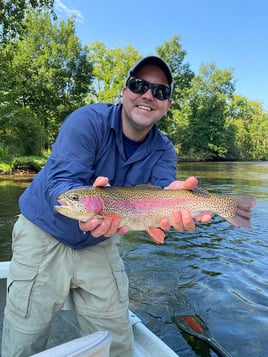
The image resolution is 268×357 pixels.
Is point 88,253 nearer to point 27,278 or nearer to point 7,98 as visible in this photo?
point 27,278

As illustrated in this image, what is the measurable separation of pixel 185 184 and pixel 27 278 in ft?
4.10

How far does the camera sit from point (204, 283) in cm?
598

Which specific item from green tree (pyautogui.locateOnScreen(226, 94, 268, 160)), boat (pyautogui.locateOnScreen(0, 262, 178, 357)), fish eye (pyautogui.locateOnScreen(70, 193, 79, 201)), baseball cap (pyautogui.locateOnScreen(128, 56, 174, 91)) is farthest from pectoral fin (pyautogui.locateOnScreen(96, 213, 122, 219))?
green tree (pyautogui.locateOnScreen(226, 94, 268, 160))

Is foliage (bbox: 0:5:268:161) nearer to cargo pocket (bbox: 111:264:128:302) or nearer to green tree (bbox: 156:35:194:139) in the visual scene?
green tree (bbox: 156:35:194:139)

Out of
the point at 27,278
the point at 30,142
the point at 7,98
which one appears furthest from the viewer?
the point at 30,142

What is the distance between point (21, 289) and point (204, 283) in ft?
13.5

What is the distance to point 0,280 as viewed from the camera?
3484mm

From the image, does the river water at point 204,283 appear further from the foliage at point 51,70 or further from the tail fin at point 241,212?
the foliage at point 51,70

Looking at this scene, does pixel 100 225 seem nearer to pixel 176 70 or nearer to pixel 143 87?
pixel 143 87

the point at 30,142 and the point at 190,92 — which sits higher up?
the point at 190,92

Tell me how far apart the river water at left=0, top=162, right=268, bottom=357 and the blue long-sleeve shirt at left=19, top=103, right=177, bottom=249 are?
236cm

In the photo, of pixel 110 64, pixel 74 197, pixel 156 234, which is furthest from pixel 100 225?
pixel 110 64

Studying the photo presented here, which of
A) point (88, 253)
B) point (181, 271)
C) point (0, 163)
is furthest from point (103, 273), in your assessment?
point (0, 163)

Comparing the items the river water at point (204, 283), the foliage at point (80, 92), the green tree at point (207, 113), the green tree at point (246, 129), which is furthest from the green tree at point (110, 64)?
the river water at point (204, 283)
